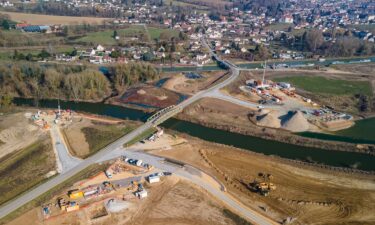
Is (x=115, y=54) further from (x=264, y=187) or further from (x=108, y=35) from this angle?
(x=264, y=187)

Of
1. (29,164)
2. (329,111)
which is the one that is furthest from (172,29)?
(29,164)

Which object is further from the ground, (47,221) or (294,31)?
(294,31)

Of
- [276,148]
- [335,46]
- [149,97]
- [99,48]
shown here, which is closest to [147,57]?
[99,48]

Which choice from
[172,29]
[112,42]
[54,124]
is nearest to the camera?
[54,124]

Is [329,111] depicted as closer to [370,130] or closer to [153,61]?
[370,130]

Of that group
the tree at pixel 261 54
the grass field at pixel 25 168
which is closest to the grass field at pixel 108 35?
the tree at pixel 261 54

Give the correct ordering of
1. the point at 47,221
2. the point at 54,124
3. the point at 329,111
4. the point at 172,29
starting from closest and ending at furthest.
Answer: the point at 47,221 → the point at 54,124 → the point at 329,111 → the point at 172,29

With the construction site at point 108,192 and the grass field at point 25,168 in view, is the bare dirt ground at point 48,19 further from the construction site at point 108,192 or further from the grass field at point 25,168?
the construction site at point 108,192

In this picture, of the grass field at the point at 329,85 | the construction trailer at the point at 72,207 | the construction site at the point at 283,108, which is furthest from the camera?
the grass field at the point at 329,85
